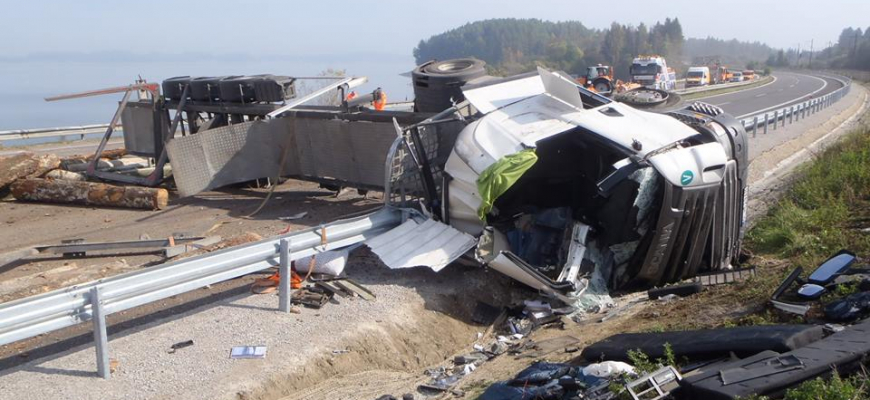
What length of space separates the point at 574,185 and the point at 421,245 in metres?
2.09

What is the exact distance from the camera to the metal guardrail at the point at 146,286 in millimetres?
5125

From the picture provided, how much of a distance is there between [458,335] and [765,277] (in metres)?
2.81

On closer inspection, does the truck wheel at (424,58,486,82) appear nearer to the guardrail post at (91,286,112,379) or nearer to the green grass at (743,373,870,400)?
the guardrail post at (91,286,112,379)

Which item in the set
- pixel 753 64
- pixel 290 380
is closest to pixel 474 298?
pixel 290 380

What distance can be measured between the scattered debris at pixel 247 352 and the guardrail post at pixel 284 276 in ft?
2.36

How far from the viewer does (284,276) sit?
6539 millimetres

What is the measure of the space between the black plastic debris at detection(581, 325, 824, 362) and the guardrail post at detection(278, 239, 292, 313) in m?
2.69

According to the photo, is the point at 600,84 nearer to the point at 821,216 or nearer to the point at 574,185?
the point at 821,216

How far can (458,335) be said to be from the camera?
6.94 m

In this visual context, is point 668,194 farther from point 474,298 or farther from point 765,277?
point 474,298

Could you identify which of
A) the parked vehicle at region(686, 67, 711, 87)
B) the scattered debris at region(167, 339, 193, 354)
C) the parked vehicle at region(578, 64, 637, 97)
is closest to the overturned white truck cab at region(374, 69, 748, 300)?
the scattered debris at region(167, 339, 193, 354)

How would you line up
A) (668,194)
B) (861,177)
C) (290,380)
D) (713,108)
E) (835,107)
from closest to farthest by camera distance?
(290,380)
(668,194)
(713,108)
(861,177)
(835,107)

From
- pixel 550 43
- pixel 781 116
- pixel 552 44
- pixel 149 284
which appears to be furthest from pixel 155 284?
pixel 550 43

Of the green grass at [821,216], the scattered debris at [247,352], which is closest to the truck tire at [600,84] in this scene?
the green grass at [821,216]
